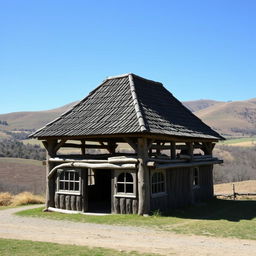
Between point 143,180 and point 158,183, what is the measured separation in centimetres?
148

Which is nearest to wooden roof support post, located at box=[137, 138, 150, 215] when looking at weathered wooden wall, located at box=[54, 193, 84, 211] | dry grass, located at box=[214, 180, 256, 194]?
weathered wooden wall, located at box=[54, 193, 84, 211]

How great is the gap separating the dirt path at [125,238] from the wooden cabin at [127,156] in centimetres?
228

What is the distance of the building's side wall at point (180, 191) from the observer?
1444 cm

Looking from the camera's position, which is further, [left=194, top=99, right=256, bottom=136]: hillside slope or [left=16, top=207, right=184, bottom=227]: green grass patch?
[left=194, top=99, right=256, bottom=136]: hillside slope

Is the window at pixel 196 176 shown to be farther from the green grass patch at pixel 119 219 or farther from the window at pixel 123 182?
the green grass patch at pixel 119 219

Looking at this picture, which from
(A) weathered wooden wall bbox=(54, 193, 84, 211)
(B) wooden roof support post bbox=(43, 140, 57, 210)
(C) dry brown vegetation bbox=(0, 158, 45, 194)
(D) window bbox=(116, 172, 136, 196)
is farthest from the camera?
(C) dry brown vegetation bbox=(0, 158, 45, 194)

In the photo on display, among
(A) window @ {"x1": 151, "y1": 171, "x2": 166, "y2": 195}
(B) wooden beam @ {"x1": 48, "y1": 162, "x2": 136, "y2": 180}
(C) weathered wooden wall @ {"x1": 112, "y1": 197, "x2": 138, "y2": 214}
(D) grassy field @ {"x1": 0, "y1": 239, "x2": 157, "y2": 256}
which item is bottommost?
(D) grassy field @ {"x1": 0, "y1": 239, "x2": 157, "y2": 256}

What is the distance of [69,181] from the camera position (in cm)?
1498

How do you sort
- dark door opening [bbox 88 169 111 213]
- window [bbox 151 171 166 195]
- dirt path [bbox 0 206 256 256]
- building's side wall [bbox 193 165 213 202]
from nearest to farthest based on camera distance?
dirt path [bbox 0 206 256 256]
window [bbox 151 171 166 195]
building's side wall [bbox 193 165 213 202]
dark door opening [bbox 88 169 111 213]

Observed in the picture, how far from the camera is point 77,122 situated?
15273mm

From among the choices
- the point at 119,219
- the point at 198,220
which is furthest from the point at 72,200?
the point at 198,220

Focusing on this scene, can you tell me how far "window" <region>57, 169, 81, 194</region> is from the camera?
1480cm

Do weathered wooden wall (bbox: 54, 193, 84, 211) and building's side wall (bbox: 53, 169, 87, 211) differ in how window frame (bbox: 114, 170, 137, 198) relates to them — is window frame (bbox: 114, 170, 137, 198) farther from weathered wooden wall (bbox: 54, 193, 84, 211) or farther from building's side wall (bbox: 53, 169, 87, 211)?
weathered wooden wall (bbox: 54, 193, 84, 211)

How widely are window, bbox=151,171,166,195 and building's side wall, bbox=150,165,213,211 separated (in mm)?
224
